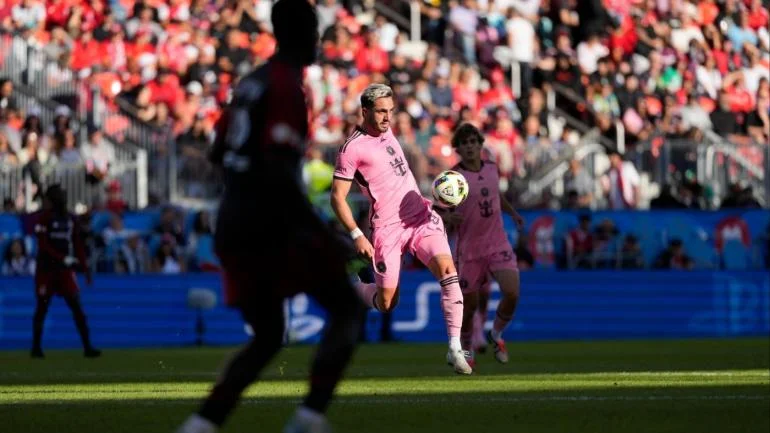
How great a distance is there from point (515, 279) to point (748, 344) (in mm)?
7012

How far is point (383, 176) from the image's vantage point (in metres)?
14.9

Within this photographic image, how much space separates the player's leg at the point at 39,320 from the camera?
72.4 feet

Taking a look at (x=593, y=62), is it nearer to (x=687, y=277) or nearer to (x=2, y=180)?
(x=687, y=277)

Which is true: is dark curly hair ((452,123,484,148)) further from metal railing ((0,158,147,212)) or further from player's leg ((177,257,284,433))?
metal railing ((0,158,147,212))

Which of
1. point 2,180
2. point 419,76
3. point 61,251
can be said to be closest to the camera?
point 61,251

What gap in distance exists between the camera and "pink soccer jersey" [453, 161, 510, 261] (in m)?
17.0

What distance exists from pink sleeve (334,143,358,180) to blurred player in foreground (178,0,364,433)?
663 cm

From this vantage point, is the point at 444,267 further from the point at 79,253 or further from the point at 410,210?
the point at 79,253

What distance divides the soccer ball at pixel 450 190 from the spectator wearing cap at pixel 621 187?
37.7 ft

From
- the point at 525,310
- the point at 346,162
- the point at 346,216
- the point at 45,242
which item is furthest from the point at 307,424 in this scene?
the point at 525,310

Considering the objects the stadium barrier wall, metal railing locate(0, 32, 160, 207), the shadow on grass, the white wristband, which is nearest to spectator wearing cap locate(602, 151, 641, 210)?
the stadium barrier wall

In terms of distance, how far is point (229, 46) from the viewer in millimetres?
31234

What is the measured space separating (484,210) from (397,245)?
2.24m

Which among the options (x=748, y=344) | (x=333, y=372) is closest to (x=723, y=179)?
(x=748, y=344)
